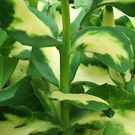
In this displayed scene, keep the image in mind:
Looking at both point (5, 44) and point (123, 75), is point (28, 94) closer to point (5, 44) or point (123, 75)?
point (5, 44)

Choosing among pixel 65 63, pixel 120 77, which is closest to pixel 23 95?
pixel 65 63

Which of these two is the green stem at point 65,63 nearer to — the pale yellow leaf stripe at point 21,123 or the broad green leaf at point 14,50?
the pale yellow leaf stripe at point 21,123

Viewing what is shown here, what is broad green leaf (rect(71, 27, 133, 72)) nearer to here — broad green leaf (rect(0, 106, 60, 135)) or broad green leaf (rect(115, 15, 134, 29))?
broad green leaf (rect(0, 106, 60, 135))

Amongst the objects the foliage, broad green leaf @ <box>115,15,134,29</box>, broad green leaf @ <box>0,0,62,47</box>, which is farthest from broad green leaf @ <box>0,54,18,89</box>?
broad green leaf @ <box>115,15,134,29</box>

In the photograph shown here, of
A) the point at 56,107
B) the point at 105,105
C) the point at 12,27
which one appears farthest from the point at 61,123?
the point at 12,27

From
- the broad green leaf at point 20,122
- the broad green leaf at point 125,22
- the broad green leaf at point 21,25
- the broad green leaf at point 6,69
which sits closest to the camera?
the broad green leaf at point 21,25

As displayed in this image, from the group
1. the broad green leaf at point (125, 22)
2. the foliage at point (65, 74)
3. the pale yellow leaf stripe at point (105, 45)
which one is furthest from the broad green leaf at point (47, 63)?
the broad green leaf at point (125, 22)
